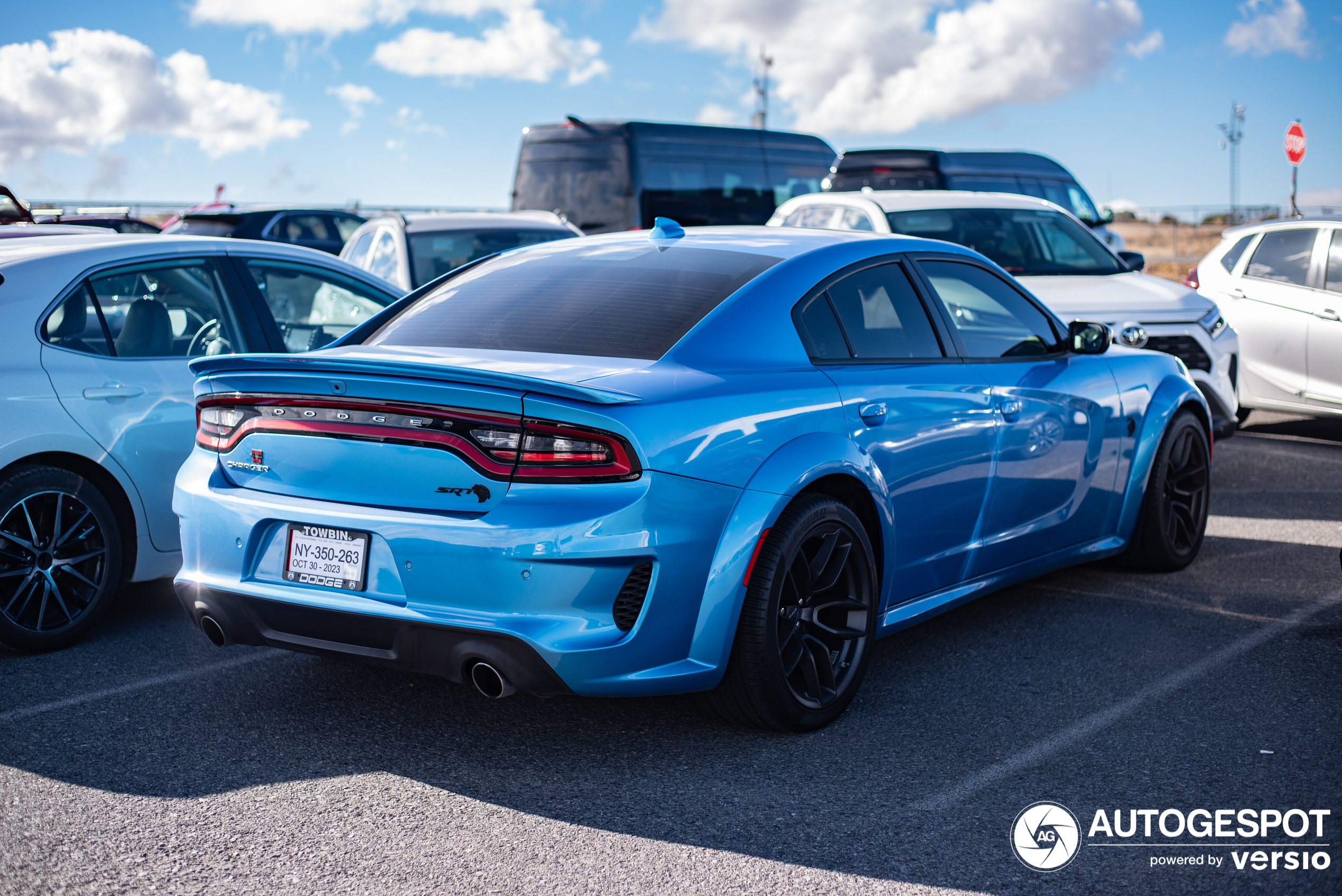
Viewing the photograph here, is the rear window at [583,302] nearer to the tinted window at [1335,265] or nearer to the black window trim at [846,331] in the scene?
the black window trim at [846,331]

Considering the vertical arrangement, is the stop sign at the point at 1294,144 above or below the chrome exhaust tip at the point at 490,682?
above

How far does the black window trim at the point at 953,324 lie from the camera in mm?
4961

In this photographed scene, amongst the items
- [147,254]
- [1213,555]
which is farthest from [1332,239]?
[147,254]

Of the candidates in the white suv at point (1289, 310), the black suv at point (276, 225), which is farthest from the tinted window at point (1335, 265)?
the black suv at point (276, 225)

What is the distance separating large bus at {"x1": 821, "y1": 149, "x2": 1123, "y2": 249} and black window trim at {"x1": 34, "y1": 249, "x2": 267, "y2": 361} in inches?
478

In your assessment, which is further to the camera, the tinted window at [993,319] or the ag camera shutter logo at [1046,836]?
the tinted window at [993,319]

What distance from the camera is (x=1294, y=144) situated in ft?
56.6

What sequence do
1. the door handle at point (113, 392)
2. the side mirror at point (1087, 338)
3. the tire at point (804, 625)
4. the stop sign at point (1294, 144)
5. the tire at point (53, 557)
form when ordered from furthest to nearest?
the stop sign at point (1294, 144) → the side mirror at point (1087, 338) → the door handle at point (113, 392) → the tire at point (53, 557) → the tire at point (804, 625)

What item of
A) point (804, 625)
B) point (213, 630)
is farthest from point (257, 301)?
point (804, 625)

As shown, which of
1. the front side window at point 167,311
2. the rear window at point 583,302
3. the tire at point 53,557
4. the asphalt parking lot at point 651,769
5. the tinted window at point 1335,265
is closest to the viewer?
the asphalt parking lot at point 651,769

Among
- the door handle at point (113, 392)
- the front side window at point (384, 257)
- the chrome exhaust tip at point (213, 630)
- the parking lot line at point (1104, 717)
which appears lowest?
the parking lot line at point (1104, 717)

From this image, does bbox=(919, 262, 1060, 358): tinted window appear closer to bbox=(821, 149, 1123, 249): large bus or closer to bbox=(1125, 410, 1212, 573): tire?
bbox=(1125, 410, 1212, 573): tire

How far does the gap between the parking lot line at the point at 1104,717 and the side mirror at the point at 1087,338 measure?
4.34 feet

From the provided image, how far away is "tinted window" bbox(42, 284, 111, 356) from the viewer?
5.13 m
